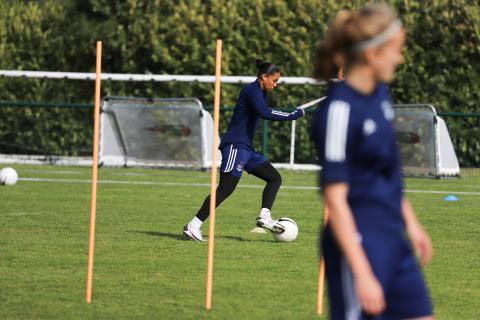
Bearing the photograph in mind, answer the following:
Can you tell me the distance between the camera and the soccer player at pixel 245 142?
41.2 ft

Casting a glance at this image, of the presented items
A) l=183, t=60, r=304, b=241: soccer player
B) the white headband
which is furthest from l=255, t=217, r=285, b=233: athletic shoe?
the white headband

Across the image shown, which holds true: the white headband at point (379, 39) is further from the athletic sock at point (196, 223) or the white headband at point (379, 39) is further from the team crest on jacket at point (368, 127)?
the athletic sock at point (196, 223)

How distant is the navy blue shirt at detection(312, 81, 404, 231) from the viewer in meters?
4.62

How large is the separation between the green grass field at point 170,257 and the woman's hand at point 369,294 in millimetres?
3611

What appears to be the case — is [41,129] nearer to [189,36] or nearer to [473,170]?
[189,36]

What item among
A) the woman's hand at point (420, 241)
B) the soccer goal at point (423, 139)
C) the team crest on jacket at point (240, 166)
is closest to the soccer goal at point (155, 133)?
the soccer goal at point (423, 139)

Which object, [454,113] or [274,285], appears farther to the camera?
[454,113]

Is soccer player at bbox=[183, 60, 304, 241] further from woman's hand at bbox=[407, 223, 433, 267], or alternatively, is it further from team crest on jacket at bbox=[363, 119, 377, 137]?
team crest on jacket at bbox=[363, 119, 377, 137]

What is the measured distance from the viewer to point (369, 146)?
4.66 m

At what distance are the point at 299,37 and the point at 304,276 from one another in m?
20.4

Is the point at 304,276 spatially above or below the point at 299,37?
below

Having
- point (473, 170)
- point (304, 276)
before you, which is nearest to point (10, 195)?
point (304, 276)

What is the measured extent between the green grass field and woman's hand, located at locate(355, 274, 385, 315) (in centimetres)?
361

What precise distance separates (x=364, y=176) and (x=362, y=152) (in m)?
0.12
